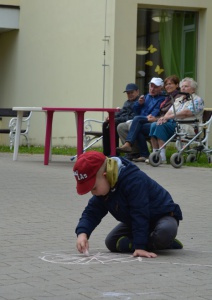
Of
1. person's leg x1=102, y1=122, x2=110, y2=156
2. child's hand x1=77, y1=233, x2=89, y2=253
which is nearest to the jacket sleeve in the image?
child's hand x1=77, y1=233, x2=89, y2=253

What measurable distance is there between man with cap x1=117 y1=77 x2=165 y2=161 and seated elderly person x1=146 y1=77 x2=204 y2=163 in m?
0.34

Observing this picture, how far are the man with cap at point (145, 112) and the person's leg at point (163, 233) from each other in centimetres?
877

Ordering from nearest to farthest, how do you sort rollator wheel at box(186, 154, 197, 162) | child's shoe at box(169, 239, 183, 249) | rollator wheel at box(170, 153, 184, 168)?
child's shoe at box(169, 239, 183, 249) < rollator wheel at box(170, 153, 184, 168) < rollator wheel at box(186, 154, 197, 162)

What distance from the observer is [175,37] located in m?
21.1

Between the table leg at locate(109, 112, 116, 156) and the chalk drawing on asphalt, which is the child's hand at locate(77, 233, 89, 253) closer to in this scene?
the chalk drawing on asphalt

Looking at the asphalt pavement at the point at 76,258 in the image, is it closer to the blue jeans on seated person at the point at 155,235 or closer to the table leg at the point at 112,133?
the blue jeans on seated person at the point at 155,235

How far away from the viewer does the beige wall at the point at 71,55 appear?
19.9 metres

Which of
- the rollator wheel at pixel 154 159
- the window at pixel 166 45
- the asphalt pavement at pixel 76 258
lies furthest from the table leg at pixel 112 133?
the window at pixel 166 45

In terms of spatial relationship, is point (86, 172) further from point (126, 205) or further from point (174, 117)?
point (174, 117)

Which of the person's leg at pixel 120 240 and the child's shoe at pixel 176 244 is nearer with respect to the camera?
the person's leg at pixel 120 240

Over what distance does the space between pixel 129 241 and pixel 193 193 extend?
4.80m

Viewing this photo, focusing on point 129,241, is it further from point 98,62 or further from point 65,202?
point 98,62

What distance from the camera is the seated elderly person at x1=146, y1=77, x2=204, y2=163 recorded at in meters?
15.7

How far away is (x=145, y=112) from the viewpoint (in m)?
16.5
